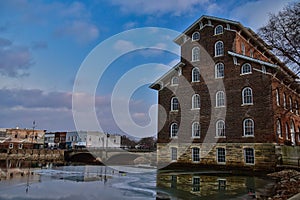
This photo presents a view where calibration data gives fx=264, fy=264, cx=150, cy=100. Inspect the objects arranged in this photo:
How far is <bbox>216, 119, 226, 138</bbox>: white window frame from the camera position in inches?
1004

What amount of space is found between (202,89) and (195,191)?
16.5 m

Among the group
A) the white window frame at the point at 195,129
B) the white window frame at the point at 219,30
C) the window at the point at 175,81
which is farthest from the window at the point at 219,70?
the white window frame at the point at 195,129

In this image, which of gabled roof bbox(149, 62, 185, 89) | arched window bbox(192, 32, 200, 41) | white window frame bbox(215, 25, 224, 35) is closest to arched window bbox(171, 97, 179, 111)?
gabled roof bbox(149, 62, 185, 89)

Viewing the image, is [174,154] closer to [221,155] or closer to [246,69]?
[221,155]

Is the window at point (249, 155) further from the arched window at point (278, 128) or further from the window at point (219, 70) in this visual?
the window at point (219, 70)

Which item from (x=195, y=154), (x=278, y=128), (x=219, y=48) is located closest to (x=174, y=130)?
(x=195, y=154)

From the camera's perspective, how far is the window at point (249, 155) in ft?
77.0

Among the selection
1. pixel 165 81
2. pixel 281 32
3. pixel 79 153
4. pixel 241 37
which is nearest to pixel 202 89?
pixel 165 81

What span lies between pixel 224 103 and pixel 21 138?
55433 millimetres

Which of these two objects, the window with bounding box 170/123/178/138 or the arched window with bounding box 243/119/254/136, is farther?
the window with bounding box 170/123/178/138

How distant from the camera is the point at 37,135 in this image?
2689 inches

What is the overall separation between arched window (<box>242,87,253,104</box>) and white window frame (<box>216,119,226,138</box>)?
2937 mm

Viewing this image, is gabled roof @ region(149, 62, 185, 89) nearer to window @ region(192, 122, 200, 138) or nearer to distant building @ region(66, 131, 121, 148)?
window @ region(192, 122, 200, 138)

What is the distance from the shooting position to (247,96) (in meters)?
24.5
